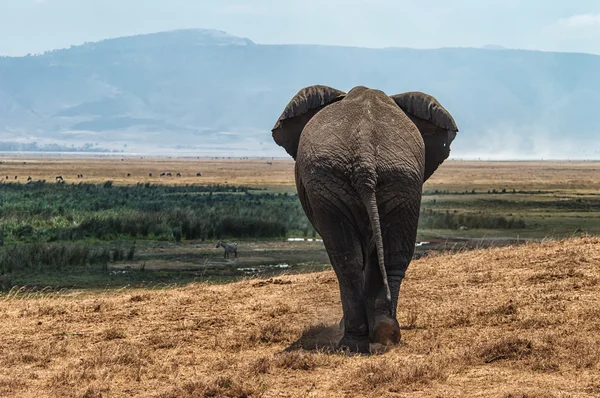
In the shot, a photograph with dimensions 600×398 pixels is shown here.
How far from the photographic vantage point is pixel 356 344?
9.95 metres

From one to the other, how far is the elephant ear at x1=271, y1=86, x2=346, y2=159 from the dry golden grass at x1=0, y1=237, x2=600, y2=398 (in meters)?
2.58

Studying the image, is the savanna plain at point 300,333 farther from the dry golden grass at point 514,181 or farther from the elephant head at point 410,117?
the dry golden grass at point 514,181

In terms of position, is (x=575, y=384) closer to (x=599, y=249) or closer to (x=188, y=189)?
(x=599, y=249)

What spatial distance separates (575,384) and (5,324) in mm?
7902

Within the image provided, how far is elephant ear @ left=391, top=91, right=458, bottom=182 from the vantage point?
1111cm

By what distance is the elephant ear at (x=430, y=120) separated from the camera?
1111 cm

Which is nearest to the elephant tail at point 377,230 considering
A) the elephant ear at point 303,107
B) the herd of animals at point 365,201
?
the herd of animals at point 365,201

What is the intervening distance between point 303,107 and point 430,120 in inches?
64.8

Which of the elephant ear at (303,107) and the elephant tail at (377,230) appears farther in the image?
the elephant ear at (303,107)

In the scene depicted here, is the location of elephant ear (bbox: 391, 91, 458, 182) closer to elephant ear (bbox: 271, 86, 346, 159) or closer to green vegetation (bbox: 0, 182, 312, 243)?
elephant ear (bbox: 271, 86, 346, 159)

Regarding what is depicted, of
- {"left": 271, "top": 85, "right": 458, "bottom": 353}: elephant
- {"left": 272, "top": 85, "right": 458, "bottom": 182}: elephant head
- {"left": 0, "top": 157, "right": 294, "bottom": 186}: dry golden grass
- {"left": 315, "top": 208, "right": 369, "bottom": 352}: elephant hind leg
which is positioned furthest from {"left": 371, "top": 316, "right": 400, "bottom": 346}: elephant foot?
{"left": 0, "top": 157, "right": 294, "bottom": 186}: dry golden grass

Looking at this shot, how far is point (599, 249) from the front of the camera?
14.4 metres

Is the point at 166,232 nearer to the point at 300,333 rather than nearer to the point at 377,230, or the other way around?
the point at 300,333

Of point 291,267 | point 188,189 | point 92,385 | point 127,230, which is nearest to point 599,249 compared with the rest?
point 92,385
